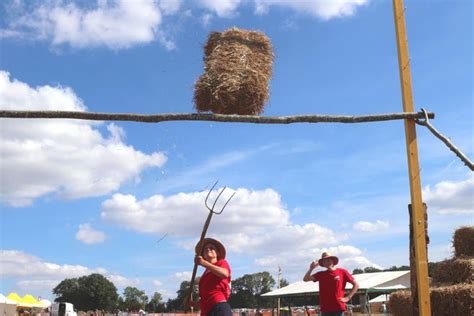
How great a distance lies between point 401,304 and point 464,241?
1655 mm

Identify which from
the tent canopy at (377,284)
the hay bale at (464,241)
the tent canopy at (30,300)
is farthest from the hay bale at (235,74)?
the tent canopy at (30,300)

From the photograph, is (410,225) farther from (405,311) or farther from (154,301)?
(154,301)

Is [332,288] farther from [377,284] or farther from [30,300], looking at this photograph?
[30,300]

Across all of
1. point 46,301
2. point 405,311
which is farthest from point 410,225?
point 46,301

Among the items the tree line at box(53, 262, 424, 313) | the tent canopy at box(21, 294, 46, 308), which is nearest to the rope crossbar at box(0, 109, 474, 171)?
the tent canopy at box(21, 294, 46, 308)

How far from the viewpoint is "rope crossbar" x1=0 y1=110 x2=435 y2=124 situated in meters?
5.10

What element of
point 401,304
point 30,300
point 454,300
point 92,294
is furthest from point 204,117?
point 92,294

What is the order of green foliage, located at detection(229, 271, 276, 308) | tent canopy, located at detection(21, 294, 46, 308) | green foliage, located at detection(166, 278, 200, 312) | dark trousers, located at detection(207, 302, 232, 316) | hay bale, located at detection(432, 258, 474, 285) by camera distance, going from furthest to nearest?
green foliage, located at detection(229, 271, 276, 308) → tent canopy, located at detection(21, 294, 46, 308) → hay bale, located at detection(432, 258, 474, 285) → green foliage, located at detection(166, 278, 200, 312) → dark trousers, located at detection(207, 302, 232, 316)

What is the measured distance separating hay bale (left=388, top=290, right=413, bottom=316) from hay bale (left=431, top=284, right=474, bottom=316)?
1.28 m

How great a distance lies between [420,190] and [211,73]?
A: 2426 millimetres

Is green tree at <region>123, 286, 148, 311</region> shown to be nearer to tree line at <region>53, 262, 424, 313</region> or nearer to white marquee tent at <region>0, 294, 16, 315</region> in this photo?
tree line at <region>53, 262, 424, 313</region>

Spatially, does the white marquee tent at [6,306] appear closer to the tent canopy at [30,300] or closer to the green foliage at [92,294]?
the tent canopy at [30,300]

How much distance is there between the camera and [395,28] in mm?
6336

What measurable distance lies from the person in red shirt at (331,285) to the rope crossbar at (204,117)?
6.43ft
